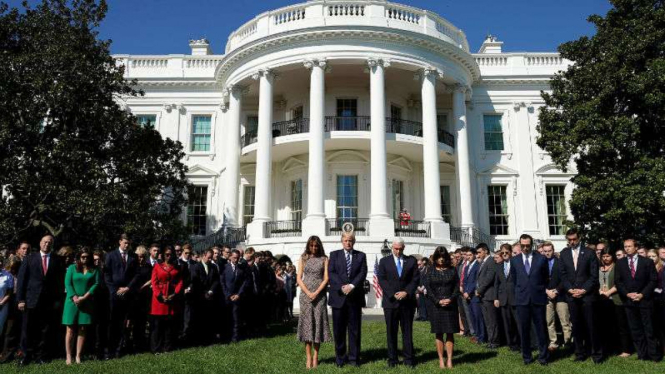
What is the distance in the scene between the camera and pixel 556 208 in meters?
25.5

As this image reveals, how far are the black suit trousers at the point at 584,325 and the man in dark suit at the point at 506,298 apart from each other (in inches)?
38.3

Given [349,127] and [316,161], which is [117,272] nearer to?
[316,161]

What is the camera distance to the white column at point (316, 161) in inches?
774

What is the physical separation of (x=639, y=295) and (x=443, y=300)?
3.17 m

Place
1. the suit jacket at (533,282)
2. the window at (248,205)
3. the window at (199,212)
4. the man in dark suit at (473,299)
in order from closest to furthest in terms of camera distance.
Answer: the suit jacket at (533,282), the man in dark suit at (473,299), the window at (248,205), the window at (199,212)

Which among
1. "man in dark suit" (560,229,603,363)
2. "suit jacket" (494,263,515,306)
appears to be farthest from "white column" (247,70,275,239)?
"man in dark suit" (560,229,603,363)

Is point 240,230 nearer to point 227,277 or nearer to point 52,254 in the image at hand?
point 227,277

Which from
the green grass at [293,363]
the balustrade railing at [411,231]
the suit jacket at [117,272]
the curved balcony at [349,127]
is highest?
the curved balcony at [349,127]

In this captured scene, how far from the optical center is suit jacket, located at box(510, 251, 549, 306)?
7.89 m

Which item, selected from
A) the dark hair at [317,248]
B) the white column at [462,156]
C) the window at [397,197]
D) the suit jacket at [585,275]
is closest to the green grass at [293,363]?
the suit jacket at [585,275]

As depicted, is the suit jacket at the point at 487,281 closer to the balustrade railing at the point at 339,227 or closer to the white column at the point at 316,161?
the white column at the point at 316,161

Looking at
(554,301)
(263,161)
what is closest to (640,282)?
(554,301)

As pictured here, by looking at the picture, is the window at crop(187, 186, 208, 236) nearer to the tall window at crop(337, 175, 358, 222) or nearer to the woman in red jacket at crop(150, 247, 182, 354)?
the tall window at crop(337, 175, 358, 222)

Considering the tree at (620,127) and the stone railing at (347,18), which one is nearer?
the tree at (620,127)
